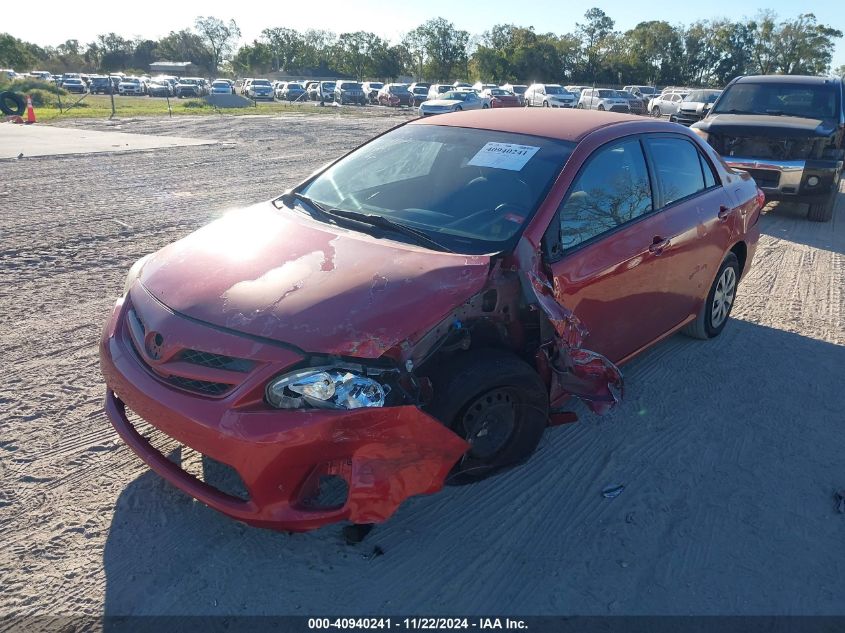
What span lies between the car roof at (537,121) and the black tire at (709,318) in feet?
4.71

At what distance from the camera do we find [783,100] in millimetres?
9953

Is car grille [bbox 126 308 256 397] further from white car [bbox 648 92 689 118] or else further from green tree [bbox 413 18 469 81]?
green tree [bbox 413 18 469 81]

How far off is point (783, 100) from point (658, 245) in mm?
7940

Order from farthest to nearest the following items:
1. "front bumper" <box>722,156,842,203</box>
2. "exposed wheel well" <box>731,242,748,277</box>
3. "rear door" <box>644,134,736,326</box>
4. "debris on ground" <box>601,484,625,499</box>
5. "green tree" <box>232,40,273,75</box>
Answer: "green tree" <box>232,40,273,75</box> → "front bumper" <box>722,156,842,203</box> → "exposed wheel well" <box>731,242,748,277</box> → "rear door" <box>644,134,736,326</box> → "debris on ground" <box>601,484,625,499</box>

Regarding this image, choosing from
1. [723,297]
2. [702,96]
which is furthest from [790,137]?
[702,96]

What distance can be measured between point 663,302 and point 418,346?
2131mm

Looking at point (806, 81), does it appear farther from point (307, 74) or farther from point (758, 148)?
point (307, 74)

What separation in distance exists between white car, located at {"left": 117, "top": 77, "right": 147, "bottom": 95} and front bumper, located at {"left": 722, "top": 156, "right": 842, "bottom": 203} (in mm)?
56109

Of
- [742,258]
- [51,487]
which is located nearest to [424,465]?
[51,487]

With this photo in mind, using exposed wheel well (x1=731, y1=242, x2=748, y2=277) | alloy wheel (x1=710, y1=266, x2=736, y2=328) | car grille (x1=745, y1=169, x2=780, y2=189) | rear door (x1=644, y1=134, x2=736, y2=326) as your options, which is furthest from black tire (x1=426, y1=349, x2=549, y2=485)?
car grille (x1=745, y1=169, x2=780, y2=189)

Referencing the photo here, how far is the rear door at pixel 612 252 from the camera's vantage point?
3338 mm

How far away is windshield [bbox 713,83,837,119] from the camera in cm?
969

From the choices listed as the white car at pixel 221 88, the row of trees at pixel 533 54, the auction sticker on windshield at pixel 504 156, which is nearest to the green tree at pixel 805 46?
the row of trees at pixel 533 54

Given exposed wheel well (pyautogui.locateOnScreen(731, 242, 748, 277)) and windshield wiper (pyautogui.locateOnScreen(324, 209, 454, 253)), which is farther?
exposed wheel well (pyautogui.locateOnScreen(731, 242, 748, 277))
